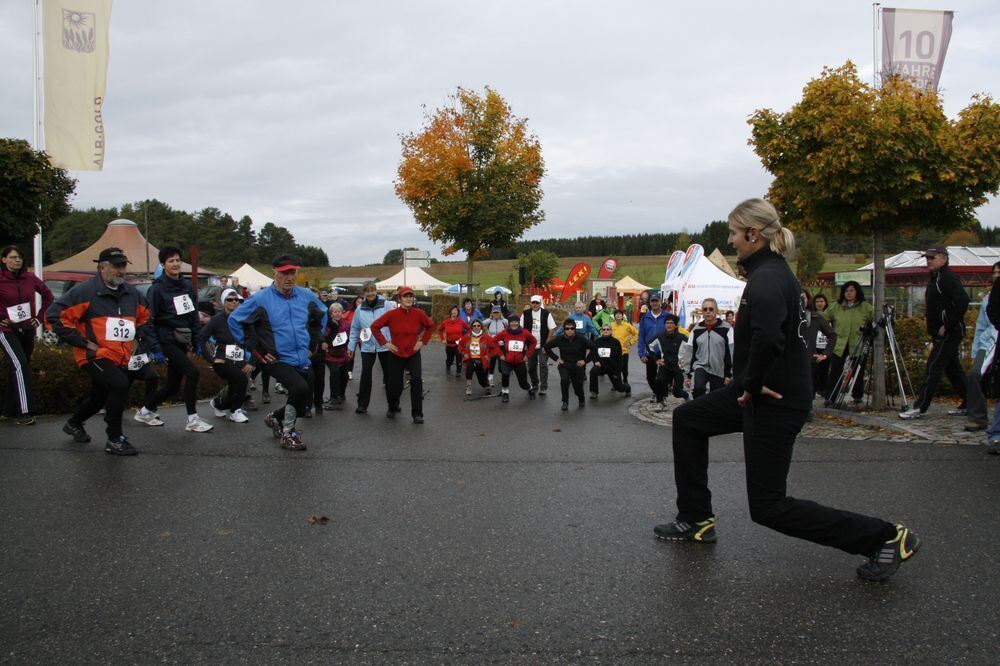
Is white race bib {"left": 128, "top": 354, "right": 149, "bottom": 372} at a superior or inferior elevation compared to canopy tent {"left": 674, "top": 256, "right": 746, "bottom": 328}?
inferior

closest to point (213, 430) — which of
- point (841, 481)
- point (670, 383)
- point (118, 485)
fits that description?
point (118, 485)

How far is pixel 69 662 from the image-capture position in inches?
122

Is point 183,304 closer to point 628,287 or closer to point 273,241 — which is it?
point 628,287

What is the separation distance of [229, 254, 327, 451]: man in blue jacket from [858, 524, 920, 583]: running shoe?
17.0ft

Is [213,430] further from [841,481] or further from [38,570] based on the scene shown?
[841,481]

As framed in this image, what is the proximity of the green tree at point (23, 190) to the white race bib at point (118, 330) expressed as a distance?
390 cm

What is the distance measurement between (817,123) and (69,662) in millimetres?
8639

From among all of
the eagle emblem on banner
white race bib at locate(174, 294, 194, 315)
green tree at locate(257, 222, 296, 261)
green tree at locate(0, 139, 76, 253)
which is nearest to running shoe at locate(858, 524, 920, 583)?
white race bib at locate(174, 294, 194, 315)

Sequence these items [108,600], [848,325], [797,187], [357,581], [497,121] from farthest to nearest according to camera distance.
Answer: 1. [497,121]
2. [848,325]
3. [797,187]
4. [357,581]
5. [108,600]

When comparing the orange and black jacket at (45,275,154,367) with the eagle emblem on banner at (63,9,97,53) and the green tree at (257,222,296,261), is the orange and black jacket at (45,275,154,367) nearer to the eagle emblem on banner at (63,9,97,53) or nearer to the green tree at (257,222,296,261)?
the eagle emblem on banner at (63,9,97,53)

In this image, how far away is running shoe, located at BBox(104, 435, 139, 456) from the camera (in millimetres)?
6984

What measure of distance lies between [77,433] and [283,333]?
2231 mm

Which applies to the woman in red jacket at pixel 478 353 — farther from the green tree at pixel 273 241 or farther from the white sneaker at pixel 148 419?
the green tree at pixel 273 241

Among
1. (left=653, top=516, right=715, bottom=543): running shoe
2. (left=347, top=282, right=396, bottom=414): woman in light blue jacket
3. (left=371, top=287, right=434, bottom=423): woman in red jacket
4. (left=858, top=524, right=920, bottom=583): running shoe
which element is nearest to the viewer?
(left=858, top=524, right=920, bottom=583): running shoe
